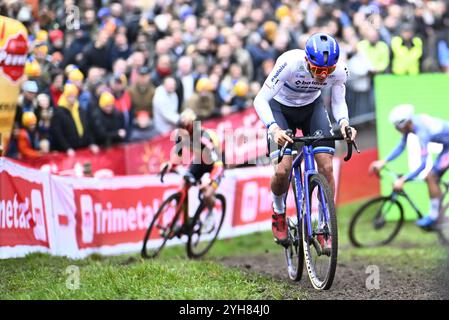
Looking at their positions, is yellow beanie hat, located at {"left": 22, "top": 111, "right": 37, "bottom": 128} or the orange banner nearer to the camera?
the orange banner

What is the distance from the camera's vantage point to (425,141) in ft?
43.8

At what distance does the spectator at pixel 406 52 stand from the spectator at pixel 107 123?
645cm

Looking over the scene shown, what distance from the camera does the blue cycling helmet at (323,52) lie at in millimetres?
8008

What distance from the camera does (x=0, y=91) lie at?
10766mm

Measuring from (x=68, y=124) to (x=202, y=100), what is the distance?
2984 millimetres

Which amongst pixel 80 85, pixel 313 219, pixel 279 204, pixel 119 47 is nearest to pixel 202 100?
pixel 119 47

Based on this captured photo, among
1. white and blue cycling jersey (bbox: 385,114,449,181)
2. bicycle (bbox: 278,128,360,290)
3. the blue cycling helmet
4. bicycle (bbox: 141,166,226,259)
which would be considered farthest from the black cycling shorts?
white and blue cycling jersey (bbox: 385,114,449,181)

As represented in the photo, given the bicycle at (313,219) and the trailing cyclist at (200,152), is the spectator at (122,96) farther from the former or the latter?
the bicycle at (313,219)

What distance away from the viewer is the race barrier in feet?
33.7

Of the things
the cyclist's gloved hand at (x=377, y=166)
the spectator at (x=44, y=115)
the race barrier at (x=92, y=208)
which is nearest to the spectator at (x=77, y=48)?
the spectator at (x=44, y=115)

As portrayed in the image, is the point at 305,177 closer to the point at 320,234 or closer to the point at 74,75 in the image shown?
the point at 320,234

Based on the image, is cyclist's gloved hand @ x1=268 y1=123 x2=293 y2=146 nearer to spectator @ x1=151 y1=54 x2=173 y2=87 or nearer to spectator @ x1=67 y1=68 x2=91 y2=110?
spectator @ x1=67 y1=68 x2=91 y2=110

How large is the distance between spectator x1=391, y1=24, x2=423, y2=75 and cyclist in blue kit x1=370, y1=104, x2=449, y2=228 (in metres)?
4.09
